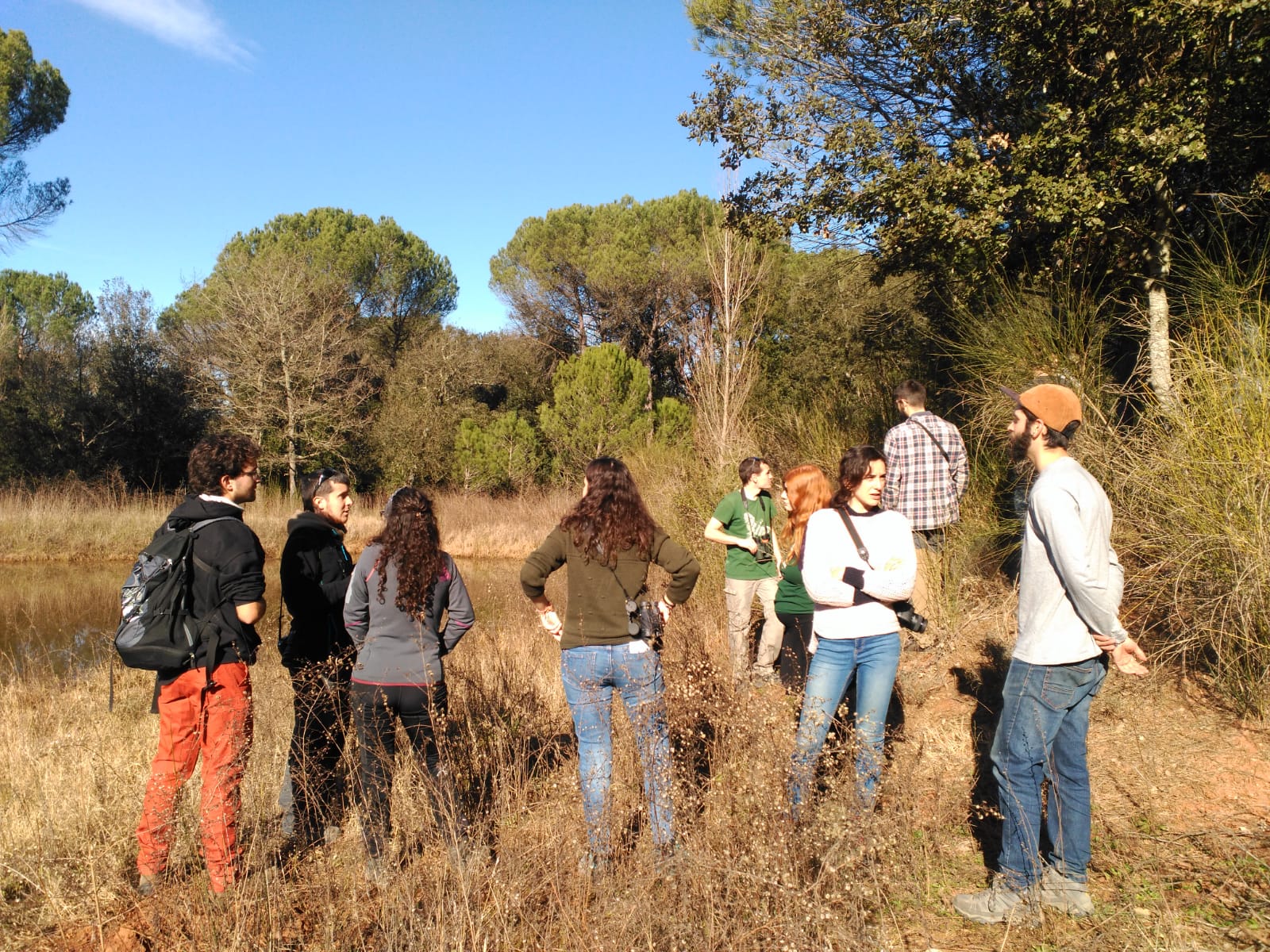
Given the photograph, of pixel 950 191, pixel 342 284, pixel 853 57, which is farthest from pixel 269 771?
pixel 342 284

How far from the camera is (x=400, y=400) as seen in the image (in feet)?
81.8

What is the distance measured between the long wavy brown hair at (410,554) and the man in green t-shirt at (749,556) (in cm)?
226

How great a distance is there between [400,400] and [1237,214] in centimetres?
2204

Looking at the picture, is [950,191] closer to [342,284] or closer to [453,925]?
[453,925]

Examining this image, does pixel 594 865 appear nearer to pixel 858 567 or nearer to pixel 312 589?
pixel 858 567

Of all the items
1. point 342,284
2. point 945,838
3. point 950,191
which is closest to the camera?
point 945,838

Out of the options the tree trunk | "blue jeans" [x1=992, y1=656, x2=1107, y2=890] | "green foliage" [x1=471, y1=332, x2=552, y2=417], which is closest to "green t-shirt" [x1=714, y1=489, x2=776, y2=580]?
the tree trunk

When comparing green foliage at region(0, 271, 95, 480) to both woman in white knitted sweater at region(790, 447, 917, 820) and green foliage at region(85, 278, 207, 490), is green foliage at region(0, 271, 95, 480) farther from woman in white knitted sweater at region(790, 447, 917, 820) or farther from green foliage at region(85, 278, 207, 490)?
woman in white knitted sweater at region(790, 447, 917, 820)

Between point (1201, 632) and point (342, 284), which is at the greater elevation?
point (342, 284)

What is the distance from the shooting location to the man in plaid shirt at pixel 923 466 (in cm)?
518

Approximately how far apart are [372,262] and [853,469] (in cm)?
2883

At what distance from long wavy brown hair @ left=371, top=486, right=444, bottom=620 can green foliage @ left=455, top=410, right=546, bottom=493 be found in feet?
65.1

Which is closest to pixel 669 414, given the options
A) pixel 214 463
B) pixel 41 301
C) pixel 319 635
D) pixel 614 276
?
pixel 614 276

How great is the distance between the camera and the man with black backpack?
9.46 feet
